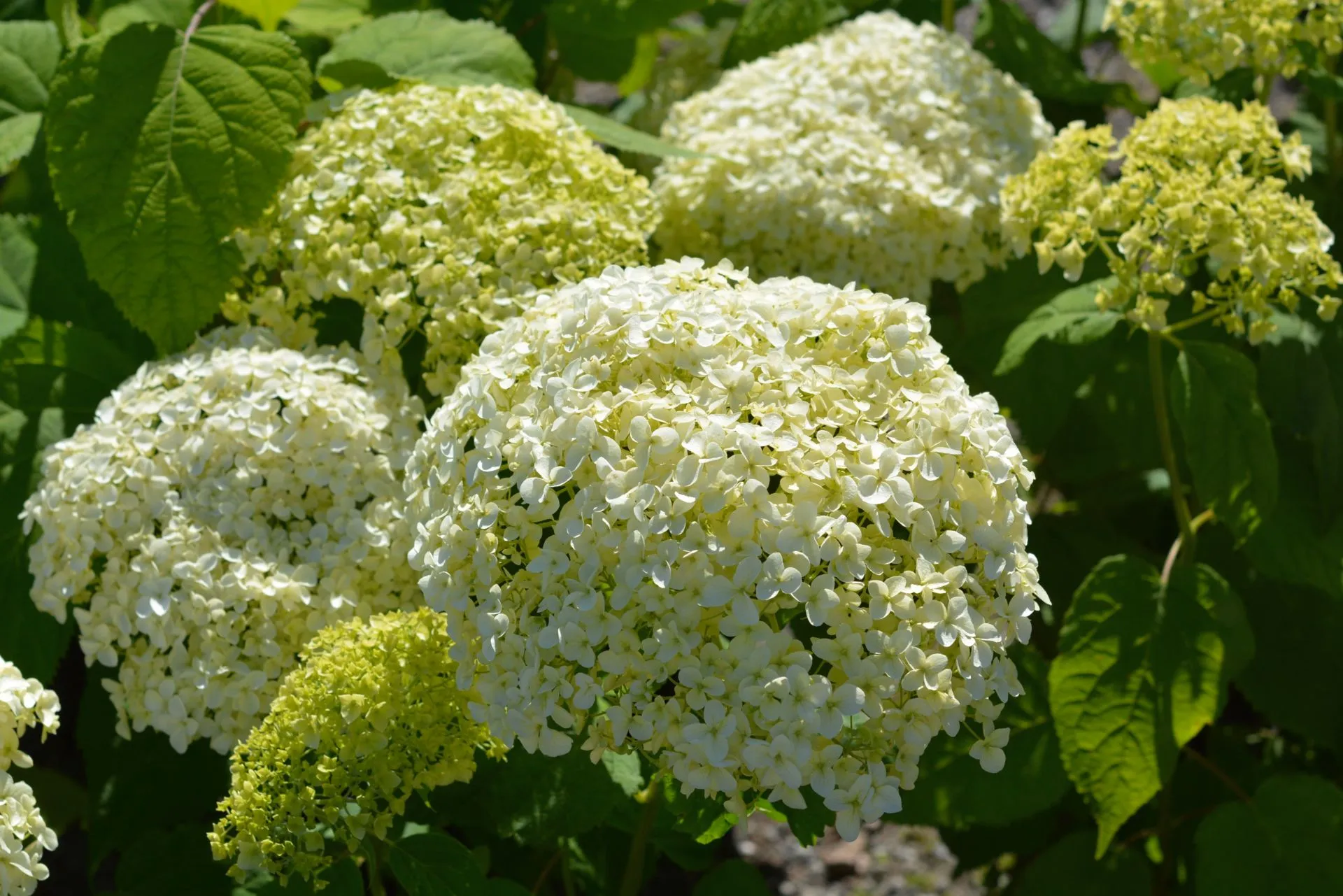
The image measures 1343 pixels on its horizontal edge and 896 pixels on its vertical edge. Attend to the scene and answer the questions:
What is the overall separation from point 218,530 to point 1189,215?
6.23ft

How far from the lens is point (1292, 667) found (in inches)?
133

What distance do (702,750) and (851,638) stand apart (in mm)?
256

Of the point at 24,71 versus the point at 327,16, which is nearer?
the point at 24,71

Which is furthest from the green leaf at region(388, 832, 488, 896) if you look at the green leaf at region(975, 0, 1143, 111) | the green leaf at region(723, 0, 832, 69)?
the green leaf at region(975, 0, 1143, 111)

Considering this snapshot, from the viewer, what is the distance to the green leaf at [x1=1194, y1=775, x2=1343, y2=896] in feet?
9.33

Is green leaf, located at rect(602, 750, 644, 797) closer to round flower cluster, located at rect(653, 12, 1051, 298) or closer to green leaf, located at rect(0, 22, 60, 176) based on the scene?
round flower cluster, located at rect(653, 12, 1051, 298)

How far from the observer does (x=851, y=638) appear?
1869 mm

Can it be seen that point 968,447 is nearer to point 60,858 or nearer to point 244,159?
point 244,159

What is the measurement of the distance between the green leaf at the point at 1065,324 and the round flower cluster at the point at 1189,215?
74 millimetres

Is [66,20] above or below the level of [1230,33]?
below

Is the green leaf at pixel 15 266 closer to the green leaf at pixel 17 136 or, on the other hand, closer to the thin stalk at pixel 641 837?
the green leaf at pixel 17 136

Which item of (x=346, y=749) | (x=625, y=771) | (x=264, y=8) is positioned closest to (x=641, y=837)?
(x=625, y=771)

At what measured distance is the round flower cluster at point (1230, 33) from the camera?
9.91ft

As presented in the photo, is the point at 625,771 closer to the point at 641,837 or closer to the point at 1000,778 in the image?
→ the point at 641,837
